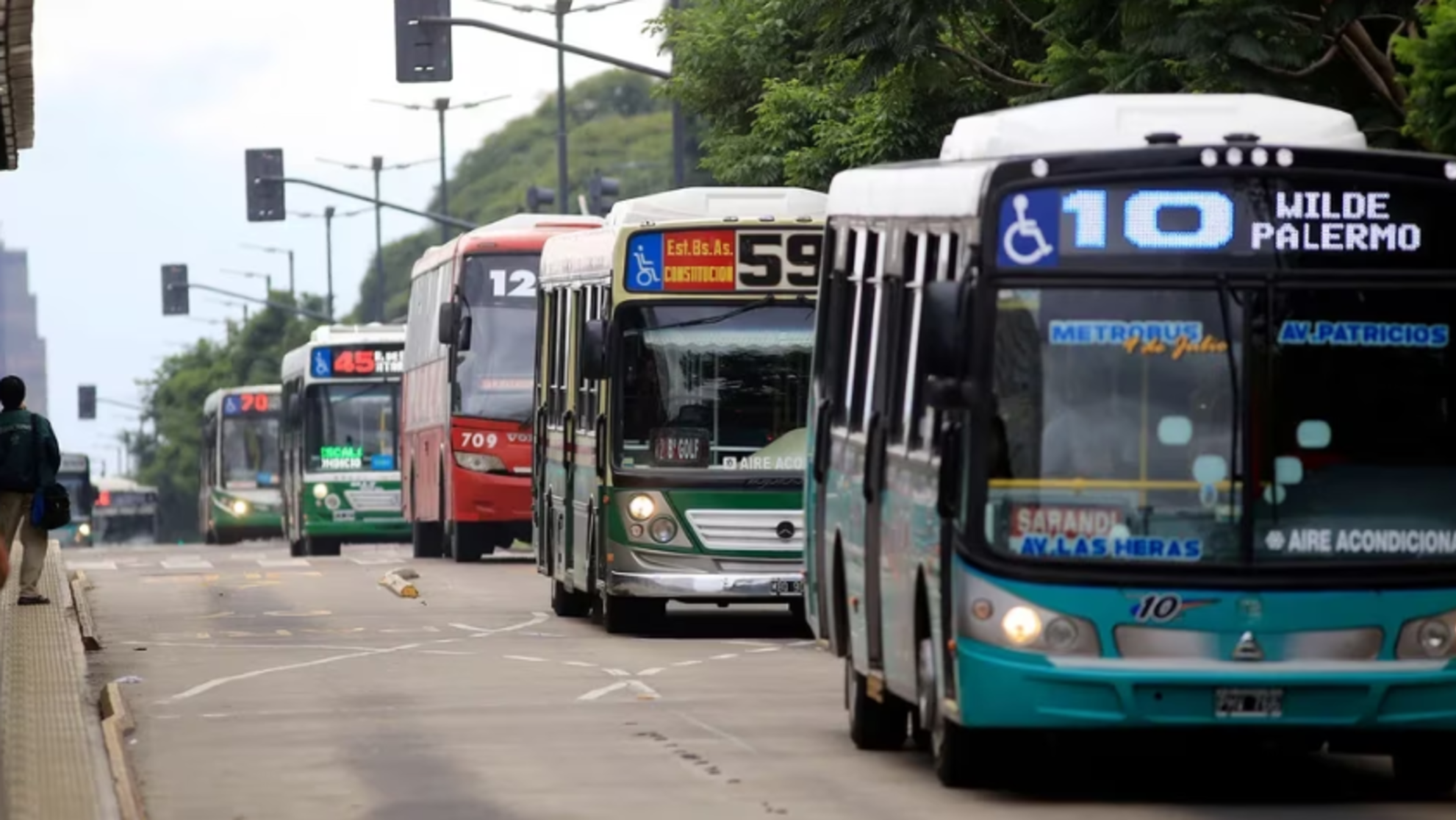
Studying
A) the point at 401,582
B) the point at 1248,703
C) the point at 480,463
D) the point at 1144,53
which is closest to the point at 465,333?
the point at 480,463

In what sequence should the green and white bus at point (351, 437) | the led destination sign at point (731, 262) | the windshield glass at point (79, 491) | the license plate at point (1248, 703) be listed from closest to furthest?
the license plate at point (1248, 703), the led destination sign at point (731, 262), the green and white bus at point (351, 437), the windshield glass at point (79, 491)

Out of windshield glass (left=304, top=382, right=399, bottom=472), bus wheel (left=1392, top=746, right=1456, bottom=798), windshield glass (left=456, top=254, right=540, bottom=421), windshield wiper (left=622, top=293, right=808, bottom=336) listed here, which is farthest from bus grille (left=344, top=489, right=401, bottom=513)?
bus wheel (left=1392, top=746, right=1456, bottom=798)

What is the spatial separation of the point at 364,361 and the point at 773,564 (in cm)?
2768

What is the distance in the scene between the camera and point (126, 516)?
409 feet

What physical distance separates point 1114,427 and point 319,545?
3874 centimetres

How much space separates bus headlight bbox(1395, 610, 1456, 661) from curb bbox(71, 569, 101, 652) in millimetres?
12646

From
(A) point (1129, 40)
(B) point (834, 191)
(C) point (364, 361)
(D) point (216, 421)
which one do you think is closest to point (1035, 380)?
(B) point (834, 191)

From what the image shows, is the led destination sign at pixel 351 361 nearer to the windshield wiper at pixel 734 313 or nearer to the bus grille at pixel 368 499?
the bus grille at pixel 368 499

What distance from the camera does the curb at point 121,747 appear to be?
1331 cm

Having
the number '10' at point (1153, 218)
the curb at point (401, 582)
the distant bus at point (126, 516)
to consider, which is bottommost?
the distant bus at point (126, 516)

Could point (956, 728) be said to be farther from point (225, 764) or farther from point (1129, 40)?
point (1129, 40)

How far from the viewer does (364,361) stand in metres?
50.6

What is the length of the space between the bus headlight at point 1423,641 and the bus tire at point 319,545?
38.4 m

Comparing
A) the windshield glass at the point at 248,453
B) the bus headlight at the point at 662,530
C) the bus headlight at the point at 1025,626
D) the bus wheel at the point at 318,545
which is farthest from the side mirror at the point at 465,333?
the windshield glass at the point at 248,453
